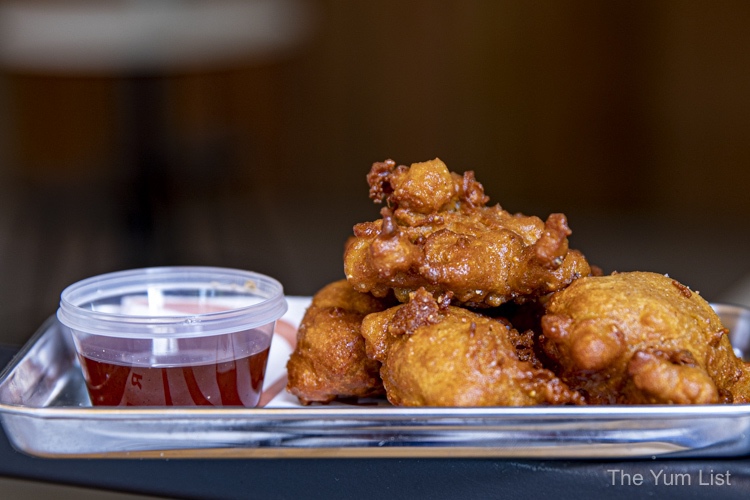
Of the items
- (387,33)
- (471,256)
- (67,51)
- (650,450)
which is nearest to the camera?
(650,450)

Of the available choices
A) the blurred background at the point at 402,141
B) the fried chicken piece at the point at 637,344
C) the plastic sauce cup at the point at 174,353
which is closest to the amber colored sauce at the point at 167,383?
the plastic sauce cup at the point at 174,353

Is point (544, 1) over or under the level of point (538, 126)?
over

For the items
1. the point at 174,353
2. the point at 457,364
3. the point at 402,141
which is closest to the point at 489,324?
the point at 457,364

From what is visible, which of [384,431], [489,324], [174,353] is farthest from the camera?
[174,353]

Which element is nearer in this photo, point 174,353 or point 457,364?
point 457,364

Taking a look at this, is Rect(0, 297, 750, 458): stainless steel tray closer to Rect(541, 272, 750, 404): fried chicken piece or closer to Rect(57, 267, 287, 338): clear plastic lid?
→ Rect(541, 272, 750, 404): fried chicken piece

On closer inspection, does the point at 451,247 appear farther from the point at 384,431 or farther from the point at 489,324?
the point at 384,431

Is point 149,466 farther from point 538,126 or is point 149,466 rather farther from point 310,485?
point 538,126

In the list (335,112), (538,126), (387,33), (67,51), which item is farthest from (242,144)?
(67,51)
